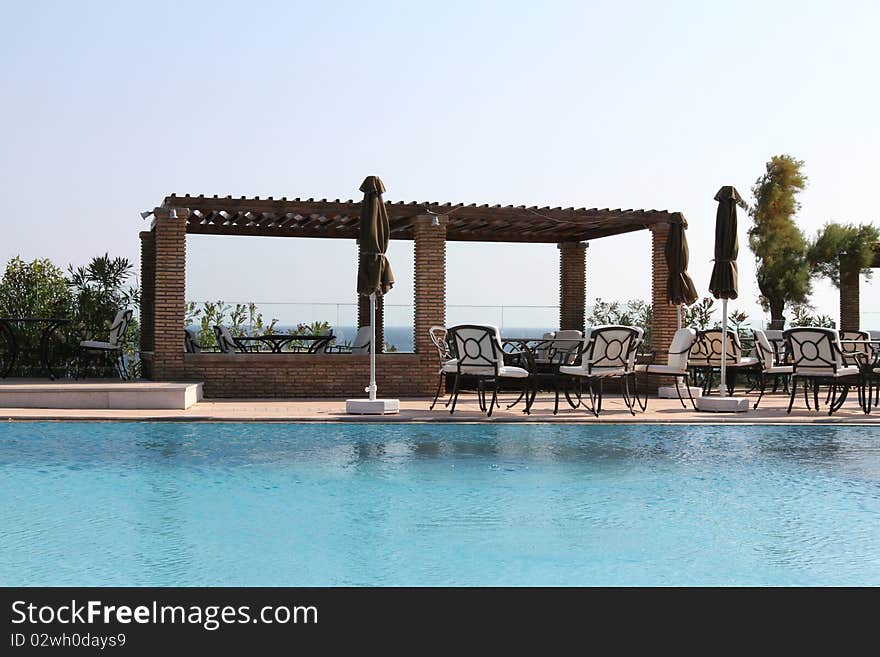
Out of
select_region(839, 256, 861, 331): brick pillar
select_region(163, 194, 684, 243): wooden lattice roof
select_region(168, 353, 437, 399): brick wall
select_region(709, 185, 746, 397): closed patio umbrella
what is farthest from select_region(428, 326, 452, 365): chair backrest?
select_region(839, 256, 861, 331): brick pillar

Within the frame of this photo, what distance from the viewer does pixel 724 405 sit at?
1232cm

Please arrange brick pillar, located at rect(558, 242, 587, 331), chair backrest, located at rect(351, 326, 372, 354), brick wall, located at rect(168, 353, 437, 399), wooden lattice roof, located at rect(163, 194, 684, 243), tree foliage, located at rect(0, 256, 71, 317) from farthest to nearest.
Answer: brick pillar, located at rect(558, 242, 587, 331) → tree foliage, located at rect(0, 256, 71, 317) → chair backrest, located at rect(351, 326, 372, 354) → wooden lattice roof, located at rect(163, 194, 684, 243) → brick wall, located at rect(168, 353, 437, 399)

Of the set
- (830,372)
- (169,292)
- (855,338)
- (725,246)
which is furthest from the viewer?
(855,338)

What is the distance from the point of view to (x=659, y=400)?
14.5 m

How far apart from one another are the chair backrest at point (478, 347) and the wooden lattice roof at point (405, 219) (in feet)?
11.4

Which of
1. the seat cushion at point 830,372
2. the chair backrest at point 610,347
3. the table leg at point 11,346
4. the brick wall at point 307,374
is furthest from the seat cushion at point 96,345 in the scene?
the seat cushion at point 830,372

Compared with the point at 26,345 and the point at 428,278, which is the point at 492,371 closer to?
the point at 428,278

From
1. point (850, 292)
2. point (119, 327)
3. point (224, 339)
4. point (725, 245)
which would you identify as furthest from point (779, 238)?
point (119, 327)

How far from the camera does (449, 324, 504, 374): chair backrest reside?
11398 mm

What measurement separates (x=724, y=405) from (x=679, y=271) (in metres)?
3.11

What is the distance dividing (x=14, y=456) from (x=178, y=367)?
5.14 m

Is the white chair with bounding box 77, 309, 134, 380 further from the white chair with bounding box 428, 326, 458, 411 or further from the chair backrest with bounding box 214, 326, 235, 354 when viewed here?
the white chair with bounding box 428, 326, 458, 411

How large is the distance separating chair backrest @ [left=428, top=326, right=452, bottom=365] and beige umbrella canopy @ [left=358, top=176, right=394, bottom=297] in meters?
1.64

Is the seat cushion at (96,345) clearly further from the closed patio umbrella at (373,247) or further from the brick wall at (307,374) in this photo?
the closed patio umbrella at (373,247)
